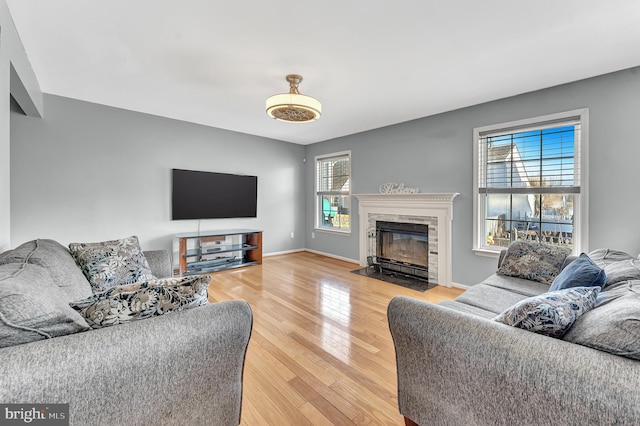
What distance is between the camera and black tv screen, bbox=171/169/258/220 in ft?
14.8

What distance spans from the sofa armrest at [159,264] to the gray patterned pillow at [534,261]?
323cm

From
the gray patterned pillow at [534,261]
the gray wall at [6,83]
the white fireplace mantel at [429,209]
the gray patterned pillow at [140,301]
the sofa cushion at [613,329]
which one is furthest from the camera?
the white fireplace mantel at [429,209]

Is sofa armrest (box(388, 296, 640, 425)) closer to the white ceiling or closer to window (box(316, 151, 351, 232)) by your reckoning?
the white ceiling

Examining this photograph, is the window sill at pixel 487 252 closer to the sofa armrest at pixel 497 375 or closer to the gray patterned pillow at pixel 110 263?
the sofa armrest at pixel 497 375

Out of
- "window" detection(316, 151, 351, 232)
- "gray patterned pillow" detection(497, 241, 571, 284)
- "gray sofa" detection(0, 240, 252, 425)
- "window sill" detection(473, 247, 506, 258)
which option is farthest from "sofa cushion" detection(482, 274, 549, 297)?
"window" detection(316, 151, 351, 232)

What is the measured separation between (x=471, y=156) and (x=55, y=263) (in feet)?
13.8

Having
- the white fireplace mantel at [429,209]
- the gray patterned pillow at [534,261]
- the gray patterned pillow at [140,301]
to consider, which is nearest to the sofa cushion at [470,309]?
the gray patterned pillow at [534,261]

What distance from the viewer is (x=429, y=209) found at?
4.10 meters

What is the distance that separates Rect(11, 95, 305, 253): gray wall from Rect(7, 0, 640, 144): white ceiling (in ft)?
1.51

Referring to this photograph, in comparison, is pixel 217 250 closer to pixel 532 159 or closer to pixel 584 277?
pixel 584 277

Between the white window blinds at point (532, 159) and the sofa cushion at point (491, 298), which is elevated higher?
the white window blinds at point (532, 159)

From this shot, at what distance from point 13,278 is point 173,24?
6.27 ft

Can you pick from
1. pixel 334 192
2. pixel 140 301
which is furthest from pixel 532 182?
pixel 140 301

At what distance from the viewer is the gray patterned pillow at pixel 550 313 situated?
42.4 inches
